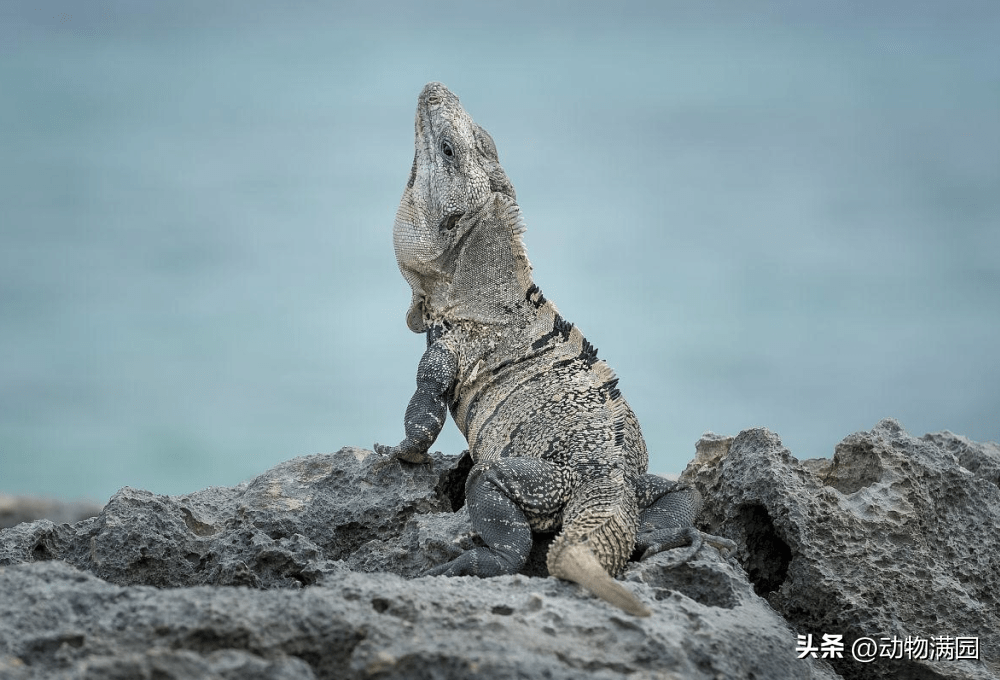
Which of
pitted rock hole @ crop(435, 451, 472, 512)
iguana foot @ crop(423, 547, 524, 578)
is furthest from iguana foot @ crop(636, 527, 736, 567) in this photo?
pitted rock hole @ crop(435, 451, 472, 512)

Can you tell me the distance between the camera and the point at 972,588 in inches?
233

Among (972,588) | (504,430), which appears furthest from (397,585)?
(972,588)

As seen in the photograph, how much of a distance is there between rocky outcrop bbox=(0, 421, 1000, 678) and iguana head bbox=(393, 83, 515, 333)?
123cm

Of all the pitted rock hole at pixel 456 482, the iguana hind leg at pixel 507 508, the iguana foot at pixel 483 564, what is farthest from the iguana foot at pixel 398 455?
the iguana foot at pixel 483 564

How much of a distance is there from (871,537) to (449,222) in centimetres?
321

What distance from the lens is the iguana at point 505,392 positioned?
17.7ft

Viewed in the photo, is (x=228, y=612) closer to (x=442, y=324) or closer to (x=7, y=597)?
(x=7, y=597)

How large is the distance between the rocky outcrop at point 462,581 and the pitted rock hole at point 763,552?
11 millimetres

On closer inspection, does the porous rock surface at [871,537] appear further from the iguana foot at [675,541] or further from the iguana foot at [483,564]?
the iguana foot at [483,564]

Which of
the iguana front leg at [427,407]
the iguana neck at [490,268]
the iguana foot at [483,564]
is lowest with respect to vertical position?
the iguana foot at [483,564]

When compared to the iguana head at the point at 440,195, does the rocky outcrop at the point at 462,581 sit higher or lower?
lower

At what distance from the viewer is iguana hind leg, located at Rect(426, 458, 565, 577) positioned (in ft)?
17.5

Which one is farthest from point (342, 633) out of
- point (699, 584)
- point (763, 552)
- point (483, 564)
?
point (763, 552)

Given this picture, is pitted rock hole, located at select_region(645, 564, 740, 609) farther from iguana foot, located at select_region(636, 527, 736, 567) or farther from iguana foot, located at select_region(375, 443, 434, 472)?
iguana foot, located at select_region(375, 443, 434, 472)
